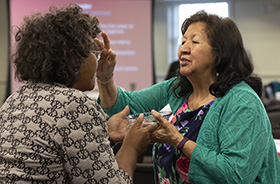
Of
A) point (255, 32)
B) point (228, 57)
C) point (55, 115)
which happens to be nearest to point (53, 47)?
point (55, 115)

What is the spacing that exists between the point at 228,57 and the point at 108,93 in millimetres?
661

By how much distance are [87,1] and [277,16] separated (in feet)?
17.9

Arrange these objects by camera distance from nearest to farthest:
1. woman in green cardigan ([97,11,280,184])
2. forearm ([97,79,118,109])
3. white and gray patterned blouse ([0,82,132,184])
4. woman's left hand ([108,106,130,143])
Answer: white and gray patterned blouse ([0,82,132,184]) < woman in green cardigan ([97,11,280,184]) < woman's left hand ([108,106,130,143]) < forearm ([97,79,118,109])

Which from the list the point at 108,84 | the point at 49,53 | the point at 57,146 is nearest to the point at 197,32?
the point at 108,84

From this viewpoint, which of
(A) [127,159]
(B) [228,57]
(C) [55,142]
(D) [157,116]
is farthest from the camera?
(B) [228,57]

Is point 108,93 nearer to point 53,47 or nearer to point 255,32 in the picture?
point 53,47

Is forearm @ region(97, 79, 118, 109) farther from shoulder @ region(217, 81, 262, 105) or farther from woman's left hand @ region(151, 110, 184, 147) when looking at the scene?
shoulder @ region(217, 81, 262, 105)

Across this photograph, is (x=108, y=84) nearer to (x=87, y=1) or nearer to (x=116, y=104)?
(x=116, y=104)

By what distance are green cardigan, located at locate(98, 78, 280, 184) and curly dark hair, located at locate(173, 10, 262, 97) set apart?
52mm

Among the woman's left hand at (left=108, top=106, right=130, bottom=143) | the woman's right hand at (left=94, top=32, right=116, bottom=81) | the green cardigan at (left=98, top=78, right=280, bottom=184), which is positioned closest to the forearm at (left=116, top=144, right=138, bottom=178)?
the green cardigan at (left=98, top=78, right=280, bottom=184)

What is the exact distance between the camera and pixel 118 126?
5.89ft

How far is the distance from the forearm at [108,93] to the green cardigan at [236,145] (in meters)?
0.59

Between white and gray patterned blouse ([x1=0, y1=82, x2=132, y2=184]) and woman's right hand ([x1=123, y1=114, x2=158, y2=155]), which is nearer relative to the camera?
white and gray patterned blouse ([x1=0, y1=82, x2=132, y2=184])

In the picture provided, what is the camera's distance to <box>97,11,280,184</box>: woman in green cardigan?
1.47m
